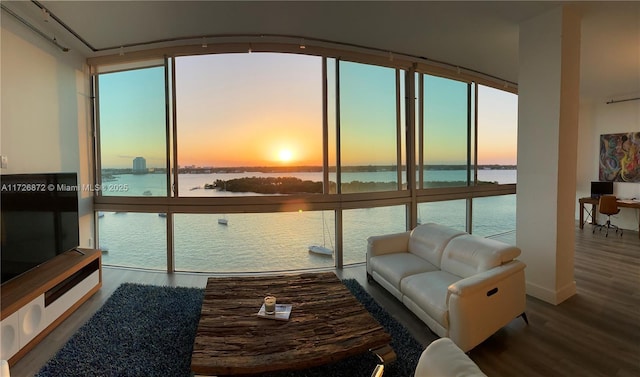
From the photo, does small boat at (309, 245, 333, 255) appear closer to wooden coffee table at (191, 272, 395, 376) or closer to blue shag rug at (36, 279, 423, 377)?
blue shag rug at (36, 279, 423, 377)

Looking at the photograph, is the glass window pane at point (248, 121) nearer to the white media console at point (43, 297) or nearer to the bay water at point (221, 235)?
the bay water at point (221, 235)

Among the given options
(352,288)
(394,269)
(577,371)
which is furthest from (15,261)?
(577,371)

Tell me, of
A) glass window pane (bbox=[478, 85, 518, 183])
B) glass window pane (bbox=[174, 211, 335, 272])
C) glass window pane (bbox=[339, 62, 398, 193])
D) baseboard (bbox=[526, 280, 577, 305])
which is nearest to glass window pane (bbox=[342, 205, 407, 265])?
glass window pane (bbox=[339, 62, 398, 193])

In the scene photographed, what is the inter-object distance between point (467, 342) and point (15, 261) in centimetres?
362

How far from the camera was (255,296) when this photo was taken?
2217 millimetres

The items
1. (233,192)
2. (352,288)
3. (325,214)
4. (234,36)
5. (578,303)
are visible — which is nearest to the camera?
(578,303)

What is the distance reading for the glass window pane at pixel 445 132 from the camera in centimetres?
433

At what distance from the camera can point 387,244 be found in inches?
127

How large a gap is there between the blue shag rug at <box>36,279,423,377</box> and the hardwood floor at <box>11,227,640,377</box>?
148 mm

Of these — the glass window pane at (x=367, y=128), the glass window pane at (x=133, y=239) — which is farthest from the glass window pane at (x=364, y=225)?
the glass window pane at (x=133, y=239)

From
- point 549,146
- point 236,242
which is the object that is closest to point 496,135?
point 549,146

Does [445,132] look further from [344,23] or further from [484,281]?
[484,281]

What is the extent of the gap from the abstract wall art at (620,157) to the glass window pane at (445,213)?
13.2 ft

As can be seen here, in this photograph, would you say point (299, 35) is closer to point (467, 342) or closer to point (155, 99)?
point (155, 99)
